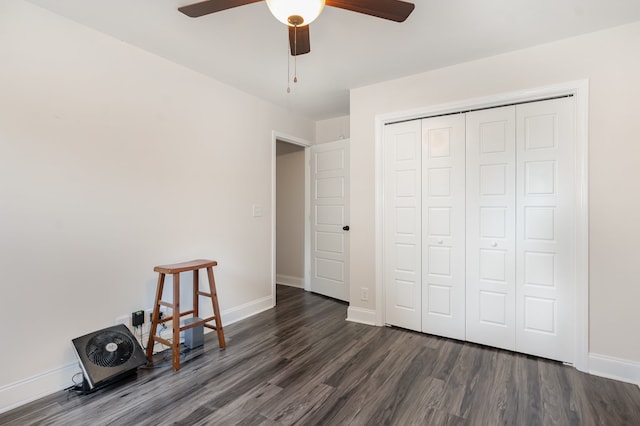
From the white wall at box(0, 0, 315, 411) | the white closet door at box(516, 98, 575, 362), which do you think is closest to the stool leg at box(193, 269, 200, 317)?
the white wall at box(0, 0, 315, 411)

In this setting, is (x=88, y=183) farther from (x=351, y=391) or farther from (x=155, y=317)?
(x=351, y=391)

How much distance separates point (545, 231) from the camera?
97.1 inches

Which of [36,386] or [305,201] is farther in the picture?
[305,201]

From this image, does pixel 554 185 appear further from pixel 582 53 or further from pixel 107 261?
pixel 107 261

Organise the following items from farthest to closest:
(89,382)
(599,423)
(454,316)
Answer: (454,316), (89,382), (599,423)

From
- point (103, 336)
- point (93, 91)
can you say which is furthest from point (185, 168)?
point (103, 336)

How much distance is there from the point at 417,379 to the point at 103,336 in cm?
223

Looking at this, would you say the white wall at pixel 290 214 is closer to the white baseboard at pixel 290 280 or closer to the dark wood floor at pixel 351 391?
the white baseboard at pixel 290 280

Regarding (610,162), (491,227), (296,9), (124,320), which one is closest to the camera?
(296,9)

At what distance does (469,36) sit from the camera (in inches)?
91.7

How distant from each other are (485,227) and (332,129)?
252cm

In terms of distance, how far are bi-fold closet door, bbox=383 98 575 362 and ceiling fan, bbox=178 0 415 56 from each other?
1514mm

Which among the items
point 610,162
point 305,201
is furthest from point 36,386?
point 610,162

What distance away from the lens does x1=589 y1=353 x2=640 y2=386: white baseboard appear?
2.14 meters
